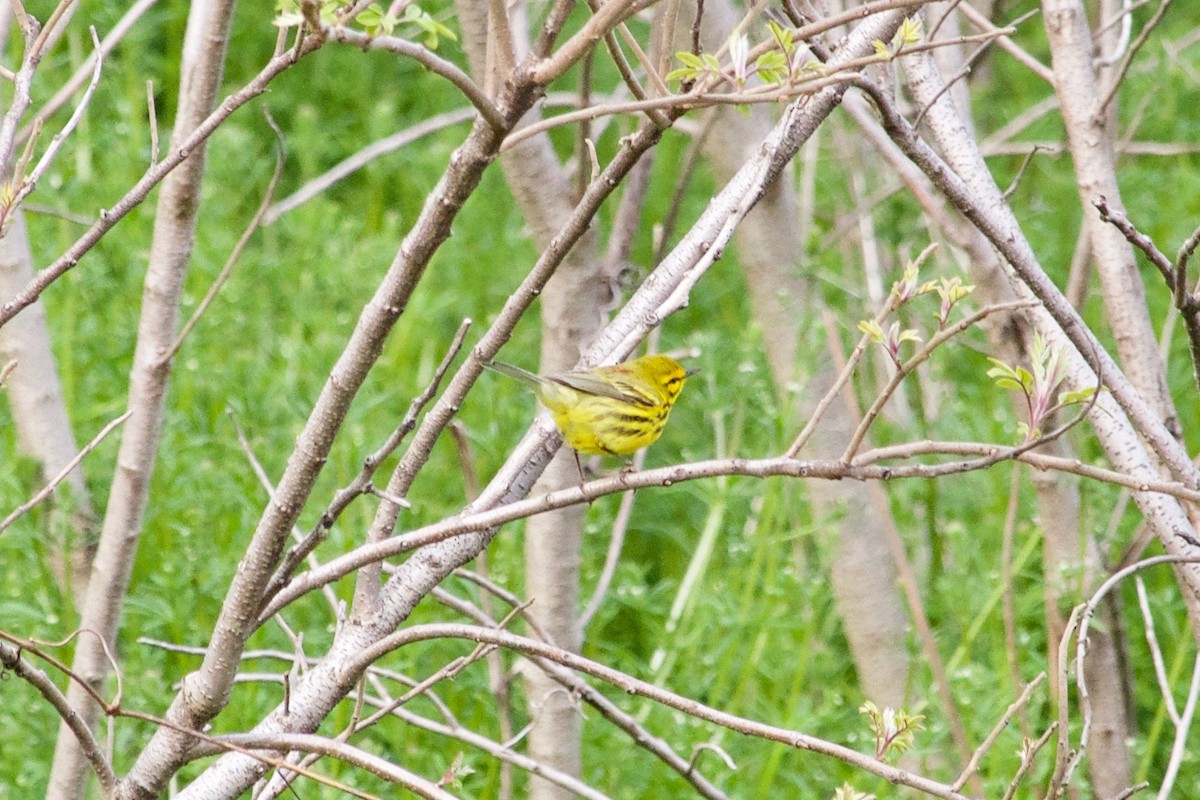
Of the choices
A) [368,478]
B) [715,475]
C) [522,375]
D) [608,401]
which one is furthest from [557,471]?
[715,475]

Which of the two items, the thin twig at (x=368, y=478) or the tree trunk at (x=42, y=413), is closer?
the thin twig at (x=368, y=478)

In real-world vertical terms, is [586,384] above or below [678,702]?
above

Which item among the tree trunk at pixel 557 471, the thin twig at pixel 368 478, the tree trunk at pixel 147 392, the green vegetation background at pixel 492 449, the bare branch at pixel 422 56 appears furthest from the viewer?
the green vegetation background at pixel 492 449

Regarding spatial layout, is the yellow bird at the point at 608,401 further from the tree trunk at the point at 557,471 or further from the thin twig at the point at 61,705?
the thin twig at the point at 61,705

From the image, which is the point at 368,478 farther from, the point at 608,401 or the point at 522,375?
the point at 608,401

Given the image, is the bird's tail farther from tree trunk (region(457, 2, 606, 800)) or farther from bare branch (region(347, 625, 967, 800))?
bare branch (region(347, 625, 967, 800))

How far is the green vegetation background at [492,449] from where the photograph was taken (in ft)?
11.8

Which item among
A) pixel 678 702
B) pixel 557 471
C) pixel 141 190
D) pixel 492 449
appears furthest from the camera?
pixel 492 449

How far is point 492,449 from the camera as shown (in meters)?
4.21

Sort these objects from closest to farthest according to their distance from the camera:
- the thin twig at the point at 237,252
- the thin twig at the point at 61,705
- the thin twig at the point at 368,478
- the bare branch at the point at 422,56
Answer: the bare branch at the point at 422,56 < the thin twig at the point at 61,705 < the thin twig at the point at 368,478 < the thin twig at the point at 237,252

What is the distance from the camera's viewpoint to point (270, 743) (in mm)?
1902

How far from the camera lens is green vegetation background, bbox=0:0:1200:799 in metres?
3.60

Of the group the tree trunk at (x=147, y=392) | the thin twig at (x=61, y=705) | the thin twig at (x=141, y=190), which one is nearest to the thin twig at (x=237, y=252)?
the tree trunk at (x=147, y=392)

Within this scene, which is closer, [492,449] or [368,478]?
[368,478]
